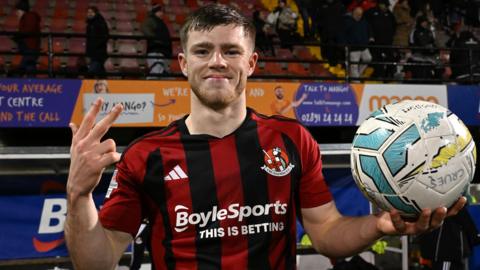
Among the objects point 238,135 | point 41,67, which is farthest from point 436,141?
point 41,67

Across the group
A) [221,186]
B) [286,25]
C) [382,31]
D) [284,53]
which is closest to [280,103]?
[286,25]

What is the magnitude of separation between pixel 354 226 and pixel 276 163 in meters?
0.40

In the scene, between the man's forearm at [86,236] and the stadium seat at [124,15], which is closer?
the man's forearm at [86,236]

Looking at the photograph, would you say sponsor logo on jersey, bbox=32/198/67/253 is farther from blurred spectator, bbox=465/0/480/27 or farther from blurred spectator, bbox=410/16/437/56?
blurred spectator, bbox=465/0/480/27

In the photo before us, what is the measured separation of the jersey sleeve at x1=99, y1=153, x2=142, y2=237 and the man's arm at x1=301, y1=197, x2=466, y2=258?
2.27ft

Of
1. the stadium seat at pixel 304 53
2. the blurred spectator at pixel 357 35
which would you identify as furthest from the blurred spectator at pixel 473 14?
the blurred spectator at pixel 357 35

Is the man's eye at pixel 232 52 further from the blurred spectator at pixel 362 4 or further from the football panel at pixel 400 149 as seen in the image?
the blurred spectator at pixel 362 4

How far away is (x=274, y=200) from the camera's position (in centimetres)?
192

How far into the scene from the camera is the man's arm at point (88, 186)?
149 centimetres

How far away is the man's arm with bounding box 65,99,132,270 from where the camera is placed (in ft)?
4.90

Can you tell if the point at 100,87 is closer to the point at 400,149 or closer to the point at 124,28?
the point at 124,28

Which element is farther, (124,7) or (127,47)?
(124,7)

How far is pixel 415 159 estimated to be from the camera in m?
1.63

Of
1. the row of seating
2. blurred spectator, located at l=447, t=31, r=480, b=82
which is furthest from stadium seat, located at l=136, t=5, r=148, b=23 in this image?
blurred spectator, located at l=447, t=31, r=480, b=82
